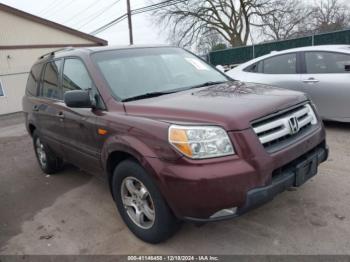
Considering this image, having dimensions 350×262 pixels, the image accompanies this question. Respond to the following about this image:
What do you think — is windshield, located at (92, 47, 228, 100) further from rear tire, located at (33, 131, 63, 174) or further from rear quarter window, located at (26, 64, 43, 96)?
rear tire, located at (33, 131, 63, 174)

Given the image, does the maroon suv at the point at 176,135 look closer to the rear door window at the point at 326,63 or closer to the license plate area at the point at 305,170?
the license plate area at the point at 305,170

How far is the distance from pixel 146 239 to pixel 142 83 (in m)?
1.57

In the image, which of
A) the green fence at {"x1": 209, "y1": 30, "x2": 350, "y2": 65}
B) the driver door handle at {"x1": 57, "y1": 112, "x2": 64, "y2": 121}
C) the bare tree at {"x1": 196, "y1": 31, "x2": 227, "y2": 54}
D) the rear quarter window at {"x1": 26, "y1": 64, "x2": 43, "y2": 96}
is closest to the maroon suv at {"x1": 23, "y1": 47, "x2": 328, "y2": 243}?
the driver door handle at {"x1": 57, "y1": 112, "x2": 64, "y2": 121}

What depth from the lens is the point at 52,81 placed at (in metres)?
4.57

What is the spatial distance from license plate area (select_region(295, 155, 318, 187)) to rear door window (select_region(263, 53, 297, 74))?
3.69 meters

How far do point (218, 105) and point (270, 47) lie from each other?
536 inches

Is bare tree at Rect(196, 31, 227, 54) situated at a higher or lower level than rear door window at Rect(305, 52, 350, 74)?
higher

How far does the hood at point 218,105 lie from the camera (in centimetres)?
259

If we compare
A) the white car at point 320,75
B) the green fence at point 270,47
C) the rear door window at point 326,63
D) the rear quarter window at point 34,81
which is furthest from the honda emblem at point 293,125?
the green fence at point 270,47

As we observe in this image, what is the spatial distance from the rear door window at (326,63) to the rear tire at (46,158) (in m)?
4.65

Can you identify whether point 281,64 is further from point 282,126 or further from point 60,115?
point 60,115

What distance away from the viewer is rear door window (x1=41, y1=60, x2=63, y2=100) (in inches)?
171

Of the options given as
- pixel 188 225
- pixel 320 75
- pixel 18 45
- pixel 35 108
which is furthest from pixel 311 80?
pixel 18 45

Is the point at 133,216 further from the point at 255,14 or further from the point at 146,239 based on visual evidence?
the point at 255,14
